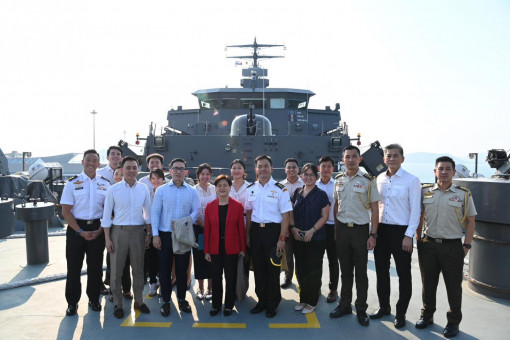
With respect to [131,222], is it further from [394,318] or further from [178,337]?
[394,318]

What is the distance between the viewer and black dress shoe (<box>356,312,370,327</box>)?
12.1 ft

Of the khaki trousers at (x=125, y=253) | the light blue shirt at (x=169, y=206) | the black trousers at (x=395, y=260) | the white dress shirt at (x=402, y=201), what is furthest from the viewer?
the light blue shirt at (x=169, y=206)

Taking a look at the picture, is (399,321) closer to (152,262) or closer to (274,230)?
(274,230)

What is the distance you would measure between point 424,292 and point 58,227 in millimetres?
9222

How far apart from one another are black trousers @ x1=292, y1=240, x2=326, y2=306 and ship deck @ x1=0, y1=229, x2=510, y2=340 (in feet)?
0.66

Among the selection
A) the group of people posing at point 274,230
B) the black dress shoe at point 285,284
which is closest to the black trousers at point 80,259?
the group of people posing at point 274,230

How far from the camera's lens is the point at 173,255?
13.7 feet

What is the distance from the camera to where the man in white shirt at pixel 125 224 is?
3.79 meters

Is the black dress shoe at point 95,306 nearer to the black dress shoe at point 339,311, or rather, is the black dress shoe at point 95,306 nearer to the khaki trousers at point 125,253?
the khaki trousers at point 125,253

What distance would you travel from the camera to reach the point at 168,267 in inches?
160

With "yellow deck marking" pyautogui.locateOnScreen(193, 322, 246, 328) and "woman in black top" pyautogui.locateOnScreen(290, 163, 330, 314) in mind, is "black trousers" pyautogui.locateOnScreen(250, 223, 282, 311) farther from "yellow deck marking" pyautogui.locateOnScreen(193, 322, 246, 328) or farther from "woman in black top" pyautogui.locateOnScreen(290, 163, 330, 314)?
"yellow deck marking" pyautogui.locateOnScreen(193, 322, 246, 328)

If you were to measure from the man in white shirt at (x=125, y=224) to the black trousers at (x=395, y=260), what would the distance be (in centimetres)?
249

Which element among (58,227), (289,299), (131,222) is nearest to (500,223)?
(289,299)

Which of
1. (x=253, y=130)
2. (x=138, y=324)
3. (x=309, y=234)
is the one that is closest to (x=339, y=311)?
(x=309, y=234)
